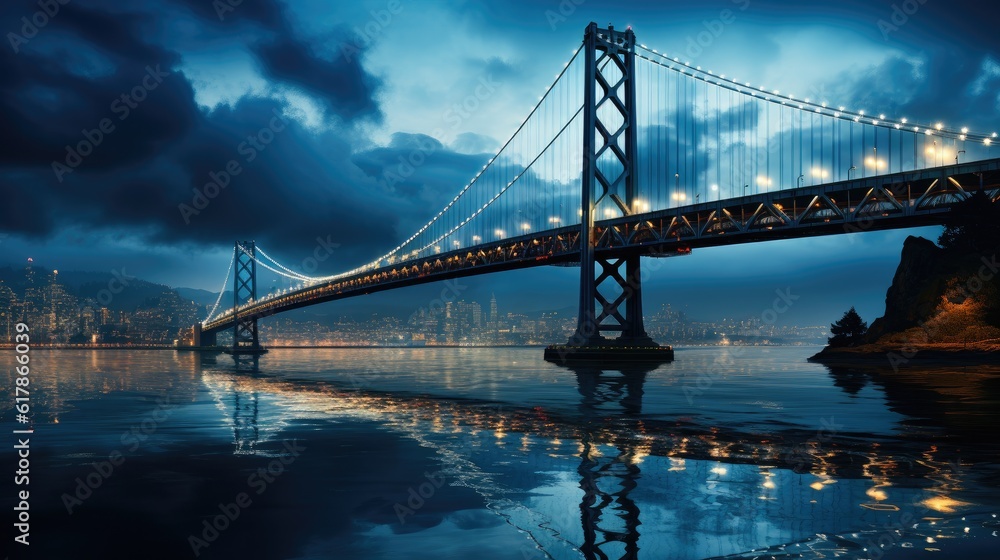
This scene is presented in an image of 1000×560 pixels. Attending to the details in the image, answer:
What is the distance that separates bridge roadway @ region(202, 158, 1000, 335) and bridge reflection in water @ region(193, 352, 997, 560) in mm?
38469

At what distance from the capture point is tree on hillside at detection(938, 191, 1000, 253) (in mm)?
53750

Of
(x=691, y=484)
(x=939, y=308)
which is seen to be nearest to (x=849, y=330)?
(x=939, y=308)

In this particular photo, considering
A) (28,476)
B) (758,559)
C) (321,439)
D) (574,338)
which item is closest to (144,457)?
(28,476)

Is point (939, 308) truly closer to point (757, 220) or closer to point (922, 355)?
point (922, 355)

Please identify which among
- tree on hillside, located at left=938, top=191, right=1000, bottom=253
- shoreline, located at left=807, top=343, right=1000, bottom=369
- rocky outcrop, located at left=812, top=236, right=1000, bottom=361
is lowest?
shoreline, located at left=807, top=343, right=1000, bottom=369

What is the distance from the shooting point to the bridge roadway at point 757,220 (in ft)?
173

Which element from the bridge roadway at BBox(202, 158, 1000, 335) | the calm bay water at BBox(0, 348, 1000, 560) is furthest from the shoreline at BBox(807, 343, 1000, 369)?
the calm bay water at BBox(0, 348, 1000, 560)

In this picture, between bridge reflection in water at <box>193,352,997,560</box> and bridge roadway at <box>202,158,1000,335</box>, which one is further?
bridge roadway at <box>202,158,1000,335</box>

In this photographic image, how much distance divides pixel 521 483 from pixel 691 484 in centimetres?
245

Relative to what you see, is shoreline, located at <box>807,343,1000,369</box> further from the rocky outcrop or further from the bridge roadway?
the bridge roadway

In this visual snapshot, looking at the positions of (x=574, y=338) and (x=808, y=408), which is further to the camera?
(x=574, y=338)

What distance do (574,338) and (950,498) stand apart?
58573mm

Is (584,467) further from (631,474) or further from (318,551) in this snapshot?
(318,551)

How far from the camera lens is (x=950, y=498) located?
10.4 m
